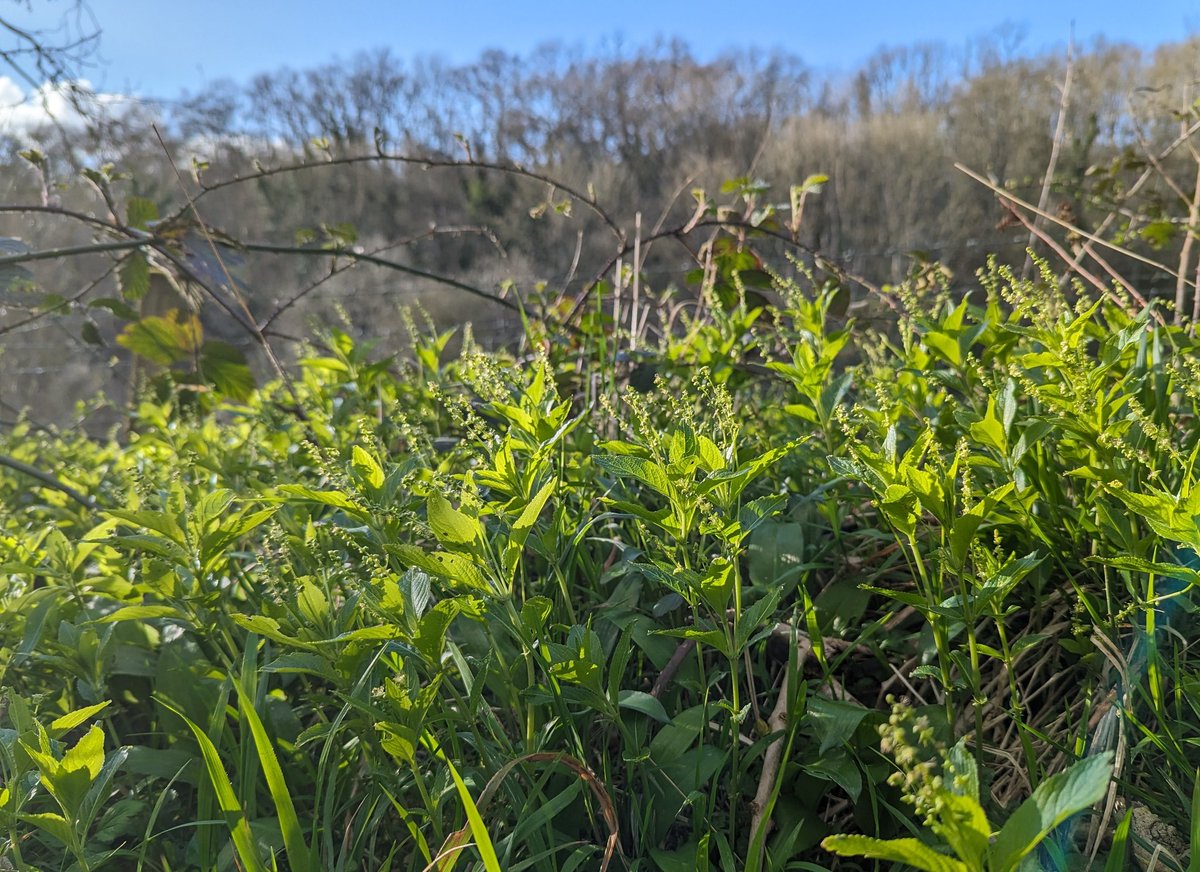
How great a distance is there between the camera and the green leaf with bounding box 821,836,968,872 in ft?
1.60

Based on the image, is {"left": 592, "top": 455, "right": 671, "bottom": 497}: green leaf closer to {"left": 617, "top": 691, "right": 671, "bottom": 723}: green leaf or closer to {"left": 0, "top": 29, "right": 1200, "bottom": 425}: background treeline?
{"left": 617, "top": 691, "right": 671, "bottom": 723}: green leaf

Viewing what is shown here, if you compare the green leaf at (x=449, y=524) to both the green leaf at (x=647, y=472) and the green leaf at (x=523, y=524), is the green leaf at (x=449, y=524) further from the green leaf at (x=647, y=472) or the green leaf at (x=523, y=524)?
the green leaf at (x=647, y=472)

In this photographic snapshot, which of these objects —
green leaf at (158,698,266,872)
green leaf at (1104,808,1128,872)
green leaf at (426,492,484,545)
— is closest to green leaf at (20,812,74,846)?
green leaf at (158,698,266,872)

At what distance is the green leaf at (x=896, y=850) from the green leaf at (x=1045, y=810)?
0.09 ft

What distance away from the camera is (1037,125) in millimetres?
15492

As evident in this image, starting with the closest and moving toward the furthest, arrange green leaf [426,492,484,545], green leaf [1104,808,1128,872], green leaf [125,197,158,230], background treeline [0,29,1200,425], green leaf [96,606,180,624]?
1. green leaf [1104,808,1128,872]
2. green leaf [426,492,484,545]
3. green leaf [96,606,180,624]
4. green leaf [125,197,158,230]
5. background treeline [0,29,1200,425]

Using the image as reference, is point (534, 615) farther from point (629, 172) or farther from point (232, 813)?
point (629, 172)

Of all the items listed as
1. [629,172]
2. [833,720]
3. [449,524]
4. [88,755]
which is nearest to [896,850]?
[833,720]

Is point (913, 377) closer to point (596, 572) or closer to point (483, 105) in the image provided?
point (596, 572)

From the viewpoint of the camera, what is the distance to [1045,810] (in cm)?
53

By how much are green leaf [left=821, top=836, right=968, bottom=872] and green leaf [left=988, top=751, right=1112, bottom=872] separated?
27 mm

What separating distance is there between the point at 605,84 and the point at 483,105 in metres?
3.09

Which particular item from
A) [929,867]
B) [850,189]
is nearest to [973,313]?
[929,867]

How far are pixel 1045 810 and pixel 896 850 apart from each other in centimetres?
10
